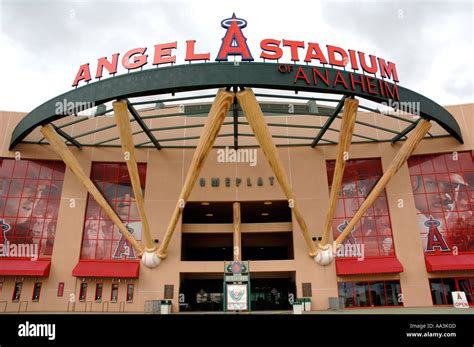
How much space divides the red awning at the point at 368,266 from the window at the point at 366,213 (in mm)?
593

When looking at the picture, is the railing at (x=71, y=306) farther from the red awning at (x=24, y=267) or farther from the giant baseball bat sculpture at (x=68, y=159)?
the giant baseball bat sculpture at (x=68, y=159)

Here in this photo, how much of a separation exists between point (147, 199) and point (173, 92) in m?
12.7

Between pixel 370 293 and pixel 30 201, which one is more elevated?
pixel 30 201

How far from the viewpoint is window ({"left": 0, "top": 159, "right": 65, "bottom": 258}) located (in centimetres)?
2834

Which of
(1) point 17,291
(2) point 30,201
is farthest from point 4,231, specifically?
(1) point 17,291

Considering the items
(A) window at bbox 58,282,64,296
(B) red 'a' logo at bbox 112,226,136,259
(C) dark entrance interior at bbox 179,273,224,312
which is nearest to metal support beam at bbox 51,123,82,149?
(B) red 'a' logo at bbox 112,226,136,259

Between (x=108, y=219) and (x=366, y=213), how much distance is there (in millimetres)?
22493

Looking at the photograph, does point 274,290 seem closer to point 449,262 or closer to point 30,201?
point 449,262

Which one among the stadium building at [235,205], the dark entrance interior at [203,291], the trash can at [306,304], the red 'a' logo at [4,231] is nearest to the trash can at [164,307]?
the stadium building at [235,205]

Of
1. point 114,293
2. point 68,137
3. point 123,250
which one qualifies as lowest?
point 114,293

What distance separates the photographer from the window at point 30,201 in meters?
28.3

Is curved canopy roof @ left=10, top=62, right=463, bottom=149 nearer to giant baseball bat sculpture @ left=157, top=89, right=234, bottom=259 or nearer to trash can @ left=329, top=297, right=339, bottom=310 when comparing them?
giant baseball bat sculpture @ left=157, top=89, right=234, bottom=259

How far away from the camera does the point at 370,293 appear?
27906mm
